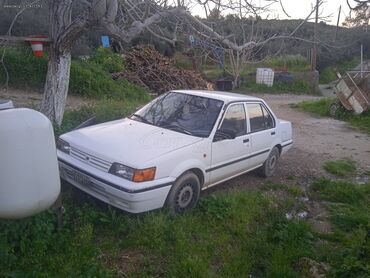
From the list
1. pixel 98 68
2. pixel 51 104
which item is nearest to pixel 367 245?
pixel 51 104

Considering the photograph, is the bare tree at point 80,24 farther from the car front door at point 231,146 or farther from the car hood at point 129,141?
the car front door at point 231,146

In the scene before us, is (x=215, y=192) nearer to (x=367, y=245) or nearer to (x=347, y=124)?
(x=367, y=245)

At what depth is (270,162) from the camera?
253 inches

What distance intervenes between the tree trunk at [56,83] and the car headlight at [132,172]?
7.47 ft

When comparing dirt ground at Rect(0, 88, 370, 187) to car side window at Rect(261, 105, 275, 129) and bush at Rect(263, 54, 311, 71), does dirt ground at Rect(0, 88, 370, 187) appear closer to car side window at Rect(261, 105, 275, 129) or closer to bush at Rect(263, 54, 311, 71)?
car side window at Rect(261, 105, 275, 129)

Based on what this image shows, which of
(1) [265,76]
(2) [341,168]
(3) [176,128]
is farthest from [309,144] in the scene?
(1) [265,76]

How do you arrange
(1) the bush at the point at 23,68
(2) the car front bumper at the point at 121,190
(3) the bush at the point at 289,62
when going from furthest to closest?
1. (3) the bush at the point at 289,62
2. (1) the bush at the point at 23,68
3. (2) the car front bumper at the point at 121,190

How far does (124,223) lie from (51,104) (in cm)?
263

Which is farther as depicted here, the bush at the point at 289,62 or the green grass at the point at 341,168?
the bush at the point at 289,62

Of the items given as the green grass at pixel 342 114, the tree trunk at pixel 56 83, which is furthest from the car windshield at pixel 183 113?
the green grass at pixel 342 114

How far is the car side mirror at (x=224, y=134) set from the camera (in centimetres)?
494

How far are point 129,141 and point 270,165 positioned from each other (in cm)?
291

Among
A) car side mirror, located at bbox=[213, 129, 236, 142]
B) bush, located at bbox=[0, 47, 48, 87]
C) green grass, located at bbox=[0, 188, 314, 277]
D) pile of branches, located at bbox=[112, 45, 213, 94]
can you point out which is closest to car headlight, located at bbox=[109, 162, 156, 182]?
green grass, located at bbox=[0, 188, 314, 277]

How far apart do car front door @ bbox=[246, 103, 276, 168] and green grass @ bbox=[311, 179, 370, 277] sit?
1.05m
